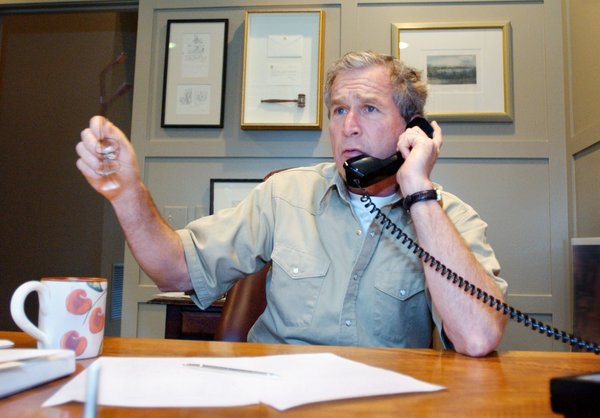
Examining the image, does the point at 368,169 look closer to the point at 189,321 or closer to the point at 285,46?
the point at 189,321

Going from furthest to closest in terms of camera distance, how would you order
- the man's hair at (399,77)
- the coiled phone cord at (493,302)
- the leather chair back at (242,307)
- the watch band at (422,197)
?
the man's hair at (399,77) → the leather chair back at (242,307) → the watch band at (422,197) → the coiled phone cord at (493,302)

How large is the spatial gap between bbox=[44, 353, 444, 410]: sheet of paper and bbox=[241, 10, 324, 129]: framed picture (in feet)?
5.33

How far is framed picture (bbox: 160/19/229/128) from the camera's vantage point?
232 centimetres

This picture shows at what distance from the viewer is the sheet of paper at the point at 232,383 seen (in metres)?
0.52

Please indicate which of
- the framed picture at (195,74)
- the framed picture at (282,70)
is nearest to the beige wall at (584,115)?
the framed picture at (282,70)

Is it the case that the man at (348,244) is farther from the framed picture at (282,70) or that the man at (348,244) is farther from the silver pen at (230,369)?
the framed picture at (282,70)

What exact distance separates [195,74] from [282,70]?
0.40m

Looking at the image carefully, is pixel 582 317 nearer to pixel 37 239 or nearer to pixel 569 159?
pixel 569 159

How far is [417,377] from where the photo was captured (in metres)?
0.67

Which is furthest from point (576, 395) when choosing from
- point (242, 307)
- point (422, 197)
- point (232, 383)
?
point (242, 307)

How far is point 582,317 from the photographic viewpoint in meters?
1.69

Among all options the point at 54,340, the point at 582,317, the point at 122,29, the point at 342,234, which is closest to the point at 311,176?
the point at 342,234

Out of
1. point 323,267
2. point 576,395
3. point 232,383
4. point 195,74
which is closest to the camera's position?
point 576,395

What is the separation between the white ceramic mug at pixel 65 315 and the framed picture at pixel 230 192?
4.89 feet
